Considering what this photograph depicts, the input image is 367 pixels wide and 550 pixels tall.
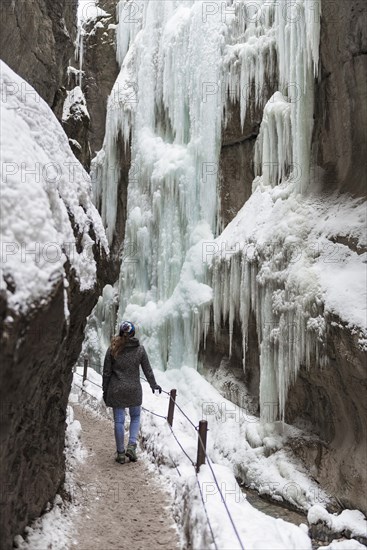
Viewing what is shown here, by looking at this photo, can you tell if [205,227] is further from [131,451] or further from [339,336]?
[131,451]

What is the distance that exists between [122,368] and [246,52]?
1032 centimetres

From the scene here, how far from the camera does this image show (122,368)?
20.1 ft

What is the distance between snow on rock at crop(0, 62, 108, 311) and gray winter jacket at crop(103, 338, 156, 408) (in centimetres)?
141

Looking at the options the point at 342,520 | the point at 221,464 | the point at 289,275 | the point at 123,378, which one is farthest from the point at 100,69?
the point at 342,520

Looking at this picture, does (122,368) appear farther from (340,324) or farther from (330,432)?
(330,432)

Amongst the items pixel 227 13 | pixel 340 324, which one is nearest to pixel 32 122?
pixel 340 324

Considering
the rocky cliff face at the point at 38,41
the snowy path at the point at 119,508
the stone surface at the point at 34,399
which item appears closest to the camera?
the stone surface at the point at 34,399

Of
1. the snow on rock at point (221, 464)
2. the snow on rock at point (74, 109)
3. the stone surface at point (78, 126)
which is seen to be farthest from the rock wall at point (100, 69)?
the snow on rock at point (221, 464)

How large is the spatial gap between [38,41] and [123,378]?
724 centimetres

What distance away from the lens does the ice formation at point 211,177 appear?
33.2 feet

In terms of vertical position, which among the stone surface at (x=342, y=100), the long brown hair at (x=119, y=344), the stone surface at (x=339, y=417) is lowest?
the stone surface at (x=339, y=417)

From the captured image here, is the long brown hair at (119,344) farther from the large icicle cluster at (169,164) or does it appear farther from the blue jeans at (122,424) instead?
the large icicle cluster at (169,164)

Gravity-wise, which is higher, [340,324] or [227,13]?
[227,13]

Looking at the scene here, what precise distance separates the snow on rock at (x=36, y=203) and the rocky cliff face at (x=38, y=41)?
4660 mm
